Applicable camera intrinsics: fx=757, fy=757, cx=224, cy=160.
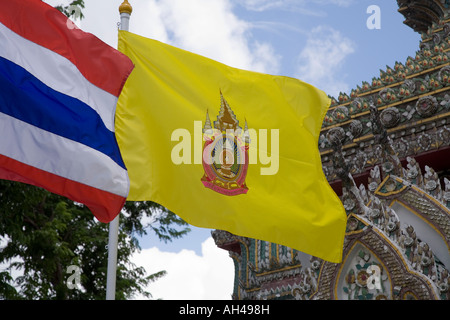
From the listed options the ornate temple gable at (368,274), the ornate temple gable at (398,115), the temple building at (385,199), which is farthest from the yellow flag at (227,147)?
the ornate temple gable at (398,115)

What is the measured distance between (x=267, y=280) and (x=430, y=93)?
11.7ft

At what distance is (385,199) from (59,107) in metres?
4.49

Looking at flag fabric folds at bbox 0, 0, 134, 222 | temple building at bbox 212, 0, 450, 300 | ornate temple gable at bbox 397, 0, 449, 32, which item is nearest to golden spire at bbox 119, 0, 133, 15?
flag fabric folds at bbox 0, 0, 134, 222

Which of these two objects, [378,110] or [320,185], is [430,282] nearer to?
[320,185]

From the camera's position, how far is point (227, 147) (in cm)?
791

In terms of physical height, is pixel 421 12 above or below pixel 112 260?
above

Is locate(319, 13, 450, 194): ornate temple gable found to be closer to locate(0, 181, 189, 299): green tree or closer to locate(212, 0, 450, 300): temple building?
locate(212, 0, 450, 300): temple building

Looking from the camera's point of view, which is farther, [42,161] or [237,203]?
[237,203]

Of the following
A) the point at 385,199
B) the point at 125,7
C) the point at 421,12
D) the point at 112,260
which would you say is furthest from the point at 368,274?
the point at 421,12

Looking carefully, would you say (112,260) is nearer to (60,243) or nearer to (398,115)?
(398,115)
